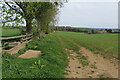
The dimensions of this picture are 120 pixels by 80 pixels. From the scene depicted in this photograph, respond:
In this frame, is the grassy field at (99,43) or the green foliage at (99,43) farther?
the grassy field at (99,43)

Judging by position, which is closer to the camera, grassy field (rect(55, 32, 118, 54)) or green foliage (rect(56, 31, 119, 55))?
green foliage (rect(56, 31, 119, 55))

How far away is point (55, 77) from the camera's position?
18.0ft

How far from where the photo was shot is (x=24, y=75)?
17.5ft

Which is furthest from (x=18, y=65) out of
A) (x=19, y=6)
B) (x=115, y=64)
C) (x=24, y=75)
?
(x=19, y=6)

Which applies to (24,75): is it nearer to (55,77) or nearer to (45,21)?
(55,77)

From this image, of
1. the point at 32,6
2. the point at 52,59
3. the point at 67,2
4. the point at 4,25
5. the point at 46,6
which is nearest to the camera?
the point at 52,59

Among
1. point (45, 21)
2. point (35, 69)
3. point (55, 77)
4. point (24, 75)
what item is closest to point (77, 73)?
point (55, 77)

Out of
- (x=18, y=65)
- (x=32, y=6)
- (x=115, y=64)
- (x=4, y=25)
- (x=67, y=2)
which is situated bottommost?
(x=115, y=64)

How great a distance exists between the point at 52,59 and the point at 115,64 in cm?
358

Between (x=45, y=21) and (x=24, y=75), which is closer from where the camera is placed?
(x=24, y=75)

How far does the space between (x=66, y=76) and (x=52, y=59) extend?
6.96ft

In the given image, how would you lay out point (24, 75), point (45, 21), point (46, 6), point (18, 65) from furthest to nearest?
point (45, 21), point (46, 6), point (18, 65), point (24, 75)

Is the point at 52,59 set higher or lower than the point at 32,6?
lower

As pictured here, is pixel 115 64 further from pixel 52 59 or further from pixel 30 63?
pixel 30 63
